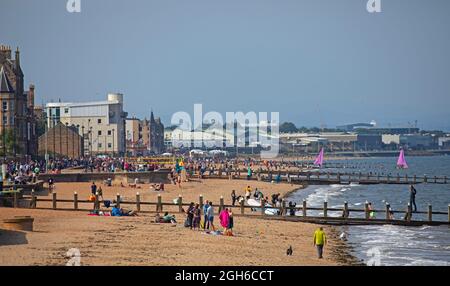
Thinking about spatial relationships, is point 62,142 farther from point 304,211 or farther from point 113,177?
point 304,211

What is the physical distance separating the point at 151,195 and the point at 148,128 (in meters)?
126

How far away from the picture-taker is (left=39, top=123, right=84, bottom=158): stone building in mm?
111375

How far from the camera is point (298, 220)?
44.9 m

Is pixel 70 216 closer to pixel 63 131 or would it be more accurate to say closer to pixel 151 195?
pixel 151 195

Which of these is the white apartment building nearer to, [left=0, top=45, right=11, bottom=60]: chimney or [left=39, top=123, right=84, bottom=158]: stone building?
[left=39, top=123, right=84, bottom=158]: stone building

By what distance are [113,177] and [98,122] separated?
243ft

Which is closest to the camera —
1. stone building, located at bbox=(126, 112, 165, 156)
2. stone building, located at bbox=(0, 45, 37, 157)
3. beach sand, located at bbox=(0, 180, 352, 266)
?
beach sand, located at bbox=(0, 180, 352, 266)

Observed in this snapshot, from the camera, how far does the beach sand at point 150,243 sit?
26500mm

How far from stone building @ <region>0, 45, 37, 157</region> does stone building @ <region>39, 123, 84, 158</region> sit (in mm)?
18720

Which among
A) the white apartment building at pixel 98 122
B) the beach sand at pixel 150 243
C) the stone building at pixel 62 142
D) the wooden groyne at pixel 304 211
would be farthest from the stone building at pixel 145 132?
the beach sand at pixel 150 243

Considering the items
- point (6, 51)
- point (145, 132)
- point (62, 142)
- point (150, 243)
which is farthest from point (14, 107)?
point (145, 132)

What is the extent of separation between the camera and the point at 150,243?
102 feet

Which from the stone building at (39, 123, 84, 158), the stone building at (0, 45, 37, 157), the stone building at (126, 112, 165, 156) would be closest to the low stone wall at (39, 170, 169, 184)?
the stone building at (0, 45, 37, 157)

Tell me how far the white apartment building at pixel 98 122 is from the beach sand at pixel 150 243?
101 metres
